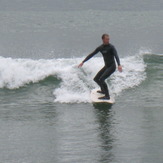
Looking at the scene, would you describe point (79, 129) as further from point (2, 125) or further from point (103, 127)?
point (2, 125)

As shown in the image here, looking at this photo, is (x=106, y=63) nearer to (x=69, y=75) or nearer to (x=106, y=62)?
(x=106, y=62)

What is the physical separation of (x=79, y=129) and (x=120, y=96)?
324cm

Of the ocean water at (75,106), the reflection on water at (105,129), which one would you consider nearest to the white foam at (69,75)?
the ocean water at (75,106)

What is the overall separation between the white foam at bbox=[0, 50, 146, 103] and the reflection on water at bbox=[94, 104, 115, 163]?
0.88m

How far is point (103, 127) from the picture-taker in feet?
39.7

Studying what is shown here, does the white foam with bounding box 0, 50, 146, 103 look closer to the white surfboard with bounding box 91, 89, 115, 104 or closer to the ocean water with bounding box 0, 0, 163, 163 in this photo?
the ocean water with bounding box 0, 0, 163, 163

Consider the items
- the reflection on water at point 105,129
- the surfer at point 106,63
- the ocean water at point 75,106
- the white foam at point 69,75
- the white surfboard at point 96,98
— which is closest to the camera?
the reflection on water at point 105,129

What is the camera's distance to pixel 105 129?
1195 centimetres

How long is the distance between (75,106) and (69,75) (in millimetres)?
2799

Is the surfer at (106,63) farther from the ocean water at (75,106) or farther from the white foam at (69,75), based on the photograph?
the white foam at (69,75)

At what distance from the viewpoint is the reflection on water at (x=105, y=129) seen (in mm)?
10328

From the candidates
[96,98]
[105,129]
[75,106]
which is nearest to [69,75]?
[96,98]

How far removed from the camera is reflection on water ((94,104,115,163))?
407 inches

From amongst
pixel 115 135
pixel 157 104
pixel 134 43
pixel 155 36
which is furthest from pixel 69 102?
pixel 155 36
